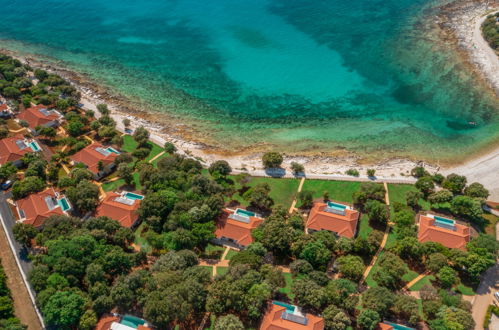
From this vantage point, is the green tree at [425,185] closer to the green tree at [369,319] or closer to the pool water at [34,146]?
the green tree at [369,319]

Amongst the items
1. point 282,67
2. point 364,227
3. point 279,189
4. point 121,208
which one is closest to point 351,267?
point 364,227

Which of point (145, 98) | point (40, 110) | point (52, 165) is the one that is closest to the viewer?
point (52, 165)

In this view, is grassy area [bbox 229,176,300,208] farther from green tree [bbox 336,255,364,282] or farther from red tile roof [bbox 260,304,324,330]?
red tile roof [bbox 260,304,324,330]

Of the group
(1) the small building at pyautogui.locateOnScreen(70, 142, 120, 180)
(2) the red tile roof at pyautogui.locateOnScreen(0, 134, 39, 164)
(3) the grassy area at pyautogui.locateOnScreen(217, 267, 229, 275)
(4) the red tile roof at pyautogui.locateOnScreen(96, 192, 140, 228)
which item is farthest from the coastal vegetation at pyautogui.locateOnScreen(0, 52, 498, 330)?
(2) the red tile roof at pyautogui.locateOnScreen(0, 134, 39, 164)

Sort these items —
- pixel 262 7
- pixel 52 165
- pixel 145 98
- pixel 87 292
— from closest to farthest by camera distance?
pixel 87 292 < pixel 52 165 < pixel 145 98 < pixel 262 7

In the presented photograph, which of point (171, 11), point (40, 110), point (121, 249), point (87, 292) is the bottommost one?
point (87, 292)

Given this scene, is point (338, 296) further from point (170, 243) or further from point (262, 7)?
point (262, 7)

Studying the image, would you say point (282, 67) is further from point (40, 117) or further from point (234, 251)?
point (234, 251)

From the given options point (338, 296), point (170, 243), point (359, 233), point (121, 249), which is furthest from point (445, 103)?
point (121, 249)
